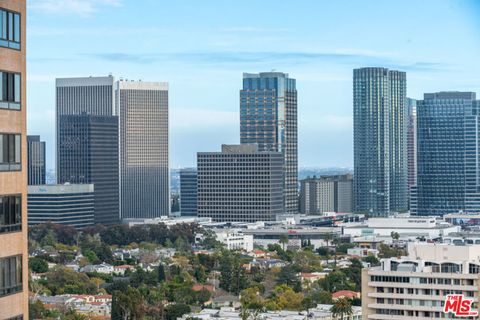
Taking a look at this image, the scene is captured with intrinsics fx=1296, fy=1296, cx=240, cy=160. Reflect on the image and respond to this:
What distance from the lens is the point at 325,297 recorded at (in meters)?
37.2

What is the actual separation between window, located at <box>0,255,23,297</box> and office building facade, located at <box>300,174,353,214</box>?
82.1 metres

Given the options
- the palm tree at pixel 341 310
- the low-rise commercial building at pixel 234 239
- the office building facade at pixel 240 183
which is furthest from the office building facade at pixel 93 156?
the palm tree at pixel 341 310

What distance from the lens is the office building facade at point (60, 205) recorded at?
69125 millimetres

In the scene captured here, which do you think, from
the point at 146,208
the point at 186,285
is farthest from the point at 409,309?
the point at 146,208

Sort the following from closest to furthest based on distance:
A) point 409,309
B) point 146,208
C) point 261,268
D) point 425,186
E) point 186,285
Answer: point 409,309
point 186,285
point 261,268
point 425,186
point 146,208

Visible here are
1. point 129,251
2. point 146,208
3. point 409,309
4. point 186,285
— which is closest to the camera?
point 409,309

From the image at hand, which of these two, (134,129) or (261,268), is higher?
(134,129)

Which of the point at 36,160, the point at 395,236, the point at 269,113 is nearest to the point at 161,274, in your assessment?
the point at 395,236

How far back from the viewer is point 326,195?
311 ft

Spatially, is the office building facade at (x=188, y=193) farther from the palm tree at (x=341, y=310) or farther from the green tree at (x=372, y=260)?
the palm tree at (x=341, y=310)

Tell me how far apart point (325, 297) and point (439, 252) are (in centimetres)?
1206

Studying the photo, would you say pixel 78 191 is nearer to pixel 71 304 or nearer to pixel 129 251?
pixel 129 251

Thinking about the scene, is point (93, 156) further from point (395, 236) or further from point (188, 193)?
point (395, 236)

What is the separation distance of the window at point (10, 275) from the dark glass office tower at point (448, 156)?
248 feet
